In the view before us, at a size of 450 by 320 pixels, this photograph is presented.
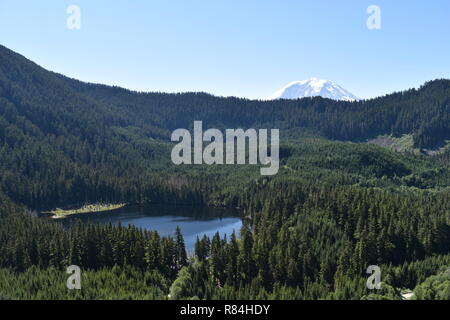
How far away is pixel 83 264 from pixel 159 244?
22.4m

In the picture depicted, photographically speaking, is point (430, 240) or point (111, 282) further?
point (430, 240)

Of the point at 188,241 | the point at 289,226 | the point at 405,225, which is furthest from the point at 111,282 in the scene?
the point at 405,225

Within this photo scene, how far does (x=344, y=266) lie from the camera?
11956 cm
